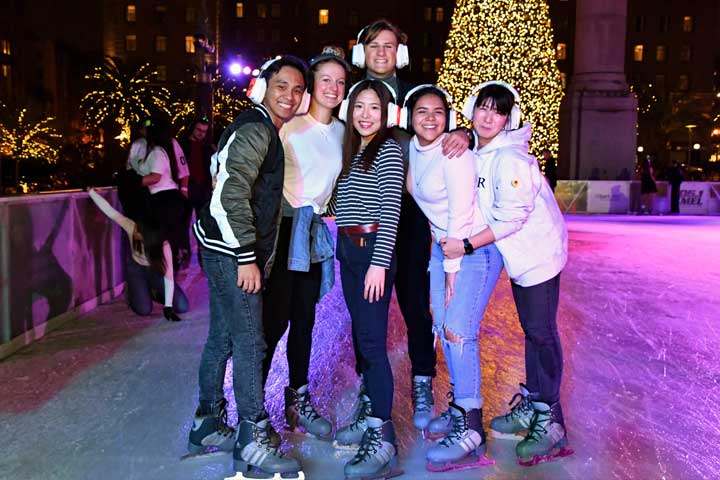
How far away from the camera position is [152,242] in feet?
21.3

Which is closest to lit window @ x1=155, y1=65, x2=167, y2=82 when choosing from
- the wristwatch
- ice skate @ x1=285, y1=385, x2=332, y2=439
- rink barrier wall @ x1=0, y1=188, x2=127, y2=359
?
rink barrier wall @ x1=0, y1=188, x2=127, y2=359

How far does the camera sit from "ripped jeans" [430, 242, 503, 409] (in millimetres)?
3332

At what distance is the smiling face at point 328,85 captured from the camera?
11.2 feet

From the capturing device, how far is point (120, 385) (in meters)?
4.31

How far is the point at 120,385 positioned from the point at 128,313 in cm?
235

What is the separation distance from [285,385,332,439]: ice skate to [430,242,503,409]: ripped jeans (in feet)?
2.33

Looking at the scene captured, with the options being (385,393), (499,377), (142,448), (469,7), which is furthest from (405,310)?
(469,7)

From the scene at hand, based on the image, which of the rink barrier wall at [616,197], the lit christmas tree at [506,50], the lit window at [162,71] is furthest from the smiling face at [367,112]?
the lit window at [162,71]

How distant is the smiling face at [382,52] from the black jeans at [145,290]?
11.3 ft

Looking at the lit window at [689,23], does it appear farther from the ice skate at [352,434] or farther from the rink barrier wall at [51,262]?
the ice skate at [352,434]

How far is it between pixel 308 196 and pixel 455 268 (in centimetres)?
79

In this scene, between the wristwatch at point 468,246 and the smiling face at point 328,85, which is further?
the smiling face at point 328,85

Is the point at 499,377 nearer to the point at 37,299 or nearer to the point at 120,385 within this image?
the point at 120,385

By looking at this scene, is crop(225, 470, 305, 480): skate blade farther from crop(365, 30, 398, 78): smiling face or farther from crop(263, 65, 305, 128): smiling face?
crop(365, 30, 398, 78): smiling face
